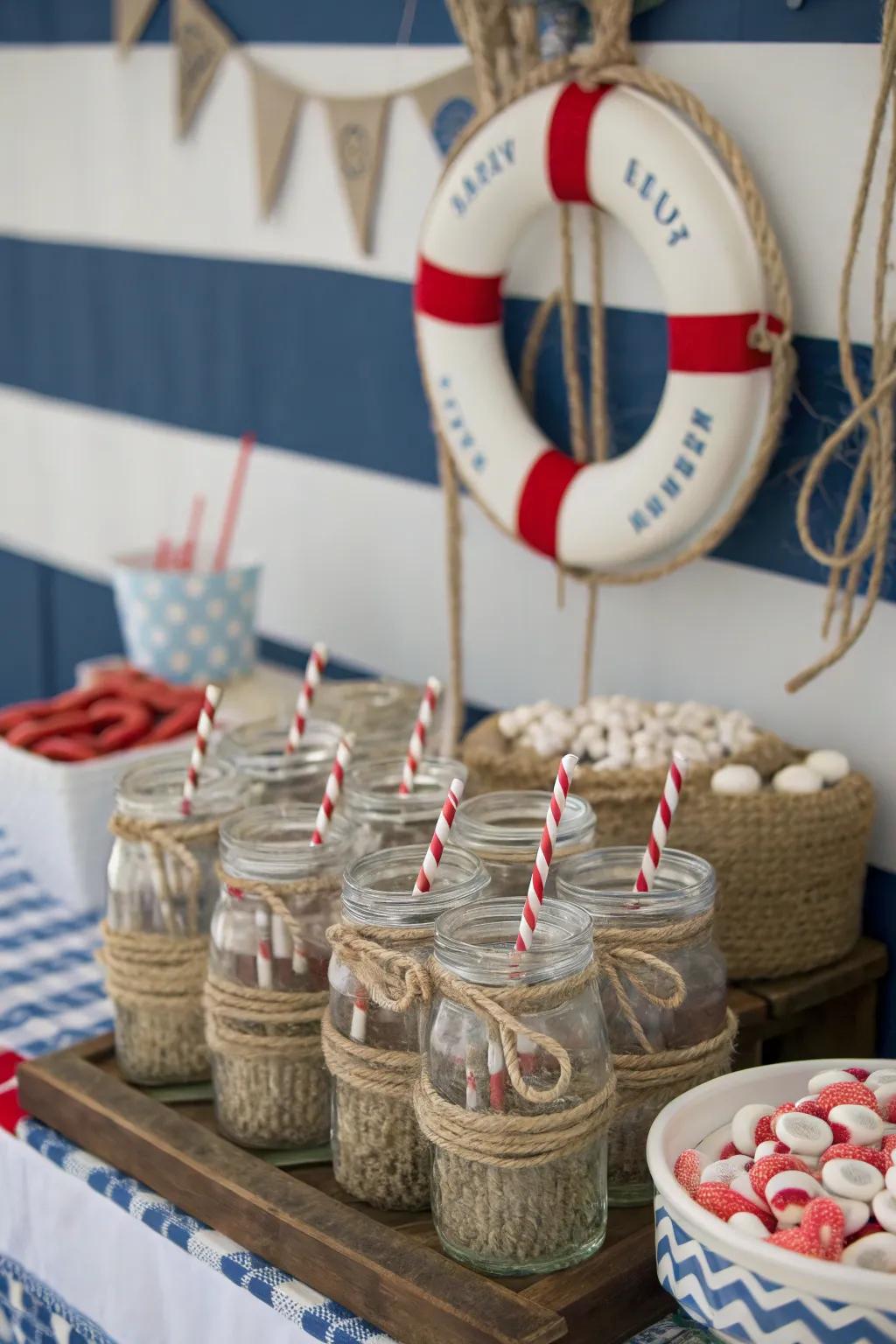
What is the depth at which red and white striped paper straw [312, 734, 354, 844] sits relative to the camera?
1.08 m

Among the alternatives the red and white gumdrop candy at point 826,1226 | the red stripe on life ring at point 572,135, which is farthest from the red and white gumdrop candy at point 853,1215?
the red stripe on life ring at point 572,135

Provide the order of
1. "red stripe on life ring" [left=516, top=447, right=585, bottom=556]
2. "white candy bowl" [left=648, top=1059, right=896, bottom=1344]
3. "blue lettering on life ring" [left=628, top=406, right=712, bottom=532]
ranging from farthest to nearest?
1. "red stripe on life ring" [left=516, top=447, right=585, bottom=556]
2. "blue lettering on life ring" [left=628, top=406, right=712, bottom=532]
3. "white candy bowl" [left=648, top=1059, right=896, bottom=1344]

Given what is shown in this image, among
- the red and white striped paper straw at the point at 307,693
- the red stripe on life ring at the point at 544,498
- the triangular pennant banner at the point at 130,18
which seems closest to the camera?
the red and white striped paper straw at the point at 307,693

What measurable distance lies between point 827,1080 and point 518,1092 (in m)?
0.21

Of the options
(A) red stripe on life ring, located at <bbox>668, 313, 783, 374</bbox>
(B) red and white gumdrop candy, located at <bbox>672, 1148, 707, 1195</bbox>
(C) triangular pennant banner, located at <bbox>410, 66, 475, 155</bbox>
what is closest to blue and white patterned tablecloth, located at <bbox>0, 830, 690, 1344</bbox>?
(B) red and white gumdrop candy, located at <bbox>672, 1148, 707, 1195</bbox>

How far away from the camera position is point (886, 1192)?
32.9 inches

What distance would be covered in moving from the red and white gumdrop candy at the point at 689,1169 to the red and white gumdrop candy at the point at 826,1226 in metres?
0.08

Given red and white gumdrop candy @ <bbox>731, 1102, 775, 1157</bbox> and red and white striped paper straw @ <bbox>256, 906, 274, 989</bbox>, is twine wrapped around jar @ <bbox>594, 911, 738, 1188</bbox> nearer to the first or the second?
red and white gumdrop candy @ <bbox>731, 1102, 775, 1157</bbox>

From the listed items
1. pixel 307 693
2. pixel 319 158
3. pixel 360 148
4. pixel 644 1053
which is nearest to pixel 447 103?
pixel 360 148

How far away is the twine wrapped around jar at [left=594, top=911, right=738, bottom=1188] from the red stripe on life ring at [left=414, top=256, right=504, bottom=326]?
0.74 meters

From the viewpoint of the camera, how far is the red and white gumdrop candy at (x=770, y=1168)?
0.85 meters

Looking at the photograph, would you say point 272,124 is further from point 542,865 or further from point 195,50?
point 542,865

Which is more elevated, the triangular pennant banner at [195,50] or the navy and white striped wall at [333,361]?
the triangular pennant banner at [195,50]

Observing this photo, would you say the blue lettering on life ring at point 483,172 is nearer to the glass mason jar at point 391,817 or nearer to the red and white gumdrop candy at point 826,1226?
the glass mason jar at point 391,817
